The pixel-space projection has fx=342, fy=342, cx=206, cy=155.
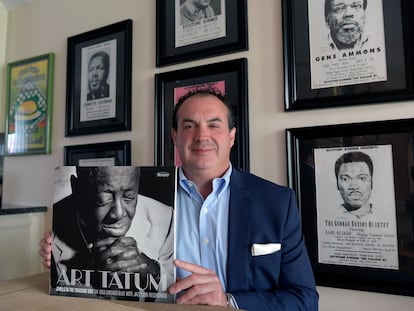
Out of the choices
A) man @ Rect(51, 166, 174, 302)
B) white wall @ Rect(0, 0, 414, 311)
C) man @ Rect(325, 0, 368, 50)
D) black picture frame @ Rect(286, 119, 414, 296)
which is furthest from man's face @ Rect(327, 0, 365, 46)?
man @ Rect(51, 166, 174, 302)

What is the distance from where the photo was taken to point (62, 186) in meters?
0.73

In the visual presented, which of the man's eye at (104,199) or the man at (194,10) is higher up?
the man at (194,10)

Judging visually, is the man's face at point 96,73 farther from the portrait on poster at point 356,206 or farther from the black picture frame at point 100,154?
the portrait on poster at point 356,206

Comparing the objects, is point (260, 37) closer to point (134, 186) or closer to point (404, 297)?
point (134, 186)

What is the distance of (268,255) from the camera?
2.78 feet

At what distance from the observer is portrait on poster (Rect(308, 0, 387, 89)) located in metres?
1.05

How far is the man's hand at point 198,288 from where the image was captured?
2.21 feet

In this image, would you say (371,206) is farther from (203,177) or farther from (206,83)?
(206,83)

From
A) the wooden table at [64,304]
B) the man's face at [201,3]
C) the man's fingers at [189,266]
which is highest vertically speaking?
the man's face at [201,3]

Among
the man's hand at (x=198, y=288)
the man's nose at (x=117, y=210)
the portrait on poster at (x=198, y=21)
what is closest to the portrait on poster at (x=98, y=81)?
the portrait on poster at (x=198, y=21)

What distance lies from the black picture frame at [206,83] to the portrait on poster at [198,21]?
12 cm

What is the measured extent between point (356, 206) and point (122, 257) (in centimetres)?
72

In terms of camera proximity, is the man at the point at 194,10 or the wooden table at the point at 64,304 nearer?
the wooden table at the point at 64,304

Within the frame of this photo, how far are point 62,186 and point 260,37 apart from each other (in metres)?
0.86
